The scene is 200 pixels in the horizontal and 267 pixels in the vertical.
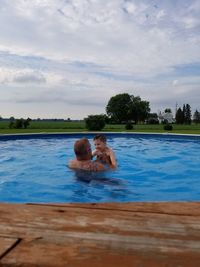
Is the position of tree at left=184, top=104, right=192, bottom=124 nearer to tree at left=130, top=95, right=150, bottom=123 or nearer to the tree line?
the tree line

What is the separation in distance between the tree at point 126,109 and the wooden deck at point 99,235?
74151 mm

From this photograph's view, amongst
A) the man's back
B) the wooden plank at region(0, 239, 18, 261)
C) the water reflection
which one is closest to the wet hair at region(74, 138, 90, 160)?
the man's back

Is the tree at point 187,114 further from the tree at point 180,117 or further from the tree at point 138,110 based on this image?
the tree at point 138,110

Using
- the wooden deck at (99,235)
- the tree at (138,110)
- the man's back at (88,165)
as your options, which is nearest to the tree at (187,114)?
the tree at (138,110)

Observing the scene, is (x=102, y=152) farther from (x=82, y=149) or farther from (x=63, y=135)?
(x=63, y=135)

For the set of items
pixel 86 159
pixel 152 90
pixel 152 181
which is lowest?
pixel 152 181

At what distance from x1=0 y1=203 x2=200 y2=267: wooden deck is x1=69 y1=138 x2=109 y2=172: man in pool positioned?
4594mm

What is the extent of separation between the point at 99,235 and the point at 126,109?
7581cm

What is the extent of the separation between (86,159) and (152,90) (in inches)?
1027

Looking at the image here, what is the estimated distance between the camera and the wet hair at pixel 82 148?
7073mm

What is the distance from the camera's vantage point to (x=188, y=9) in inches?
555

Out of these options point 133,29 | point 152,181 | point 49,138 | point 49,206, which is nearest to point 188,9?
point 133,29

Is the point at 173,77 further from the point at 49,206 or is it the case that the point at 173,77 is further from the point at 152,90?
the point at 49,206

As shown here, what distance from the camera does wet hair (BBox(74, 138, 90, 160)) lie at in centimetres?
707
